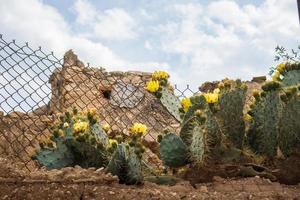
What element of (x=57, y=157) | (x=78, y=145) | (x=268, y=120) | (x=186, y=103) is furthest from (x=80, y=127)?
(x=268, y=120)

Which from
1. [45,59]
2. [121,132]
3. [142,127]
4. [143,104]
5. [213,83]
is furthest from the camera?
[213,83]

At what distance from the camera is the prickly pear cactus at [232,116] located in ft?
15.1

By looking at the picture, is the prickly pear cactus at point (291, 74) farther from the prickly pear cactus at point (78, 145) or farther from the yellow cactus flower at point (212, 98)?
the prickly pear cactus at point (78, 145)

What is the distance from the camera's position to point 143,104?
25.6 feet

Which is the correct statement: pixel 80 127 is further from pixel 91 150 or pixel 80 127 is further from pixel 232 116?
pixel 232 116

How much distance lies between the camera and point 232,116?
15.2 feet

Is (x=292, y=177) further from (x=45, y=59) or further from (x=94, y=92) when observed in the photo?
(x=94, y=92)

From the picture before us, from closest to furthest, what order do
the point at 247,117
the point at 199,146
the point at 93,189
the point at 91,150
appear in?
the point at 93,189, the point at 199,146, the point at 91,150, the point at 247,117

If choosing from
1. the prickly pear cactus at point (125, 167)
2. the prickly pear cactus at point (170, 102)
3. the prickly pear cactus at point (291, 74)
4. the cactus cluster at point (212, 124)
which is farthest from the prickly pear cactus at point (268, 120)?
the prickly pear cactus at point (125, 167)

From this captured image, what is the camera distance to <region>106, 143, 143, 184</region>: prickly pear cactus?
408cm

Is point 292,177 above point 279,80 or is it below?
below

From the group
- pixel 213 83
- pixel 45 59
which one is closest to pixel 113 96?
pixel 213 83

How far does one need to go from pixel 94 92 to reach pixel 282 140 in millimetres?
3957

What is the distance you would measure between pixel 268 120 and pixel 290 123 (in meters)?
0.17
